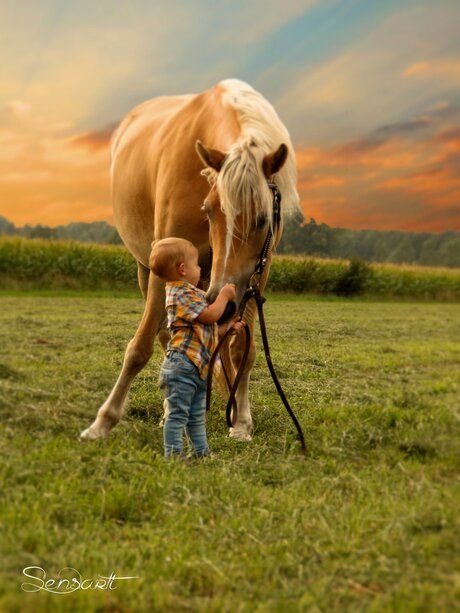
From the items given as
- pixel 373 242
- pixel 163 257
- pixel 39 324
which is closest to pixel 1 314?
pixel 39 324

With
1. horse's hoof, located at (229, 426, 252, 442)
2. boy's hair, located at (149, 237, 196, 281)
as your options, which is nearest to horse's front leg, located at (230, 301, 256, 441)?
horse's hoof, located at (229, 426, 252, 442)

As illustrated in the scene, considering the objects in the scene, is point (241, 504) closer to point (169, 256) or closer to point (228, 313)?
point (228, 313)

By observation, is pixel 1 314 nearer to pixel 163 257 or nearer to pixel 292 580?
pixel 163 257

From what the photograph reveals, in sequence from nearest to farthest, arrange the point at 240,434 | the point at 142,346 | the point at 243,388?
1. the point at 240,434
2. the point at 142,346
3. the point at 243,388

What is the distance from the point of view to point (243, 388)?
4375 mm

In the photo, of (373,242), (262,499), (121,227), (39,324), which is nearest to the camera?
(262,499)

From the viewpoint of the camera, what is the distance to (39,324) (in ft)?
31.6

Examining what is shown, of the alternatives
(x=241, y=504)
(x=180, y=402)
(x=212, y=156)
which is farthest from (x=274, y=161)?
(x=241, y=504)

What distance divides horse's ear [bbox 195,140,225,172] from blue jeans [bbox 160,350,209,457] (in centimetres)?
104

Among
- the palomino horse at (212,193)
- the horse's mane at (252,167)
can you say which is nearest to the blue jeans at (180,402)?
the palomino horse at (212,193)

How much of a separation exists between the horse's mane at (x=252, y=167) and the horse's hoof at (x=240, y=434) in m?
1.34

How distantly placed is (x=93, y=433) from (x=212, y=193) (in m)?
1.54

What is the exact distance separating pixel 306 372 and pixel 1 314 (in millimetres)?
6722

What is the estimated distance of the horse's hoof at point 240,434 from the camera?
3926 millimetres
